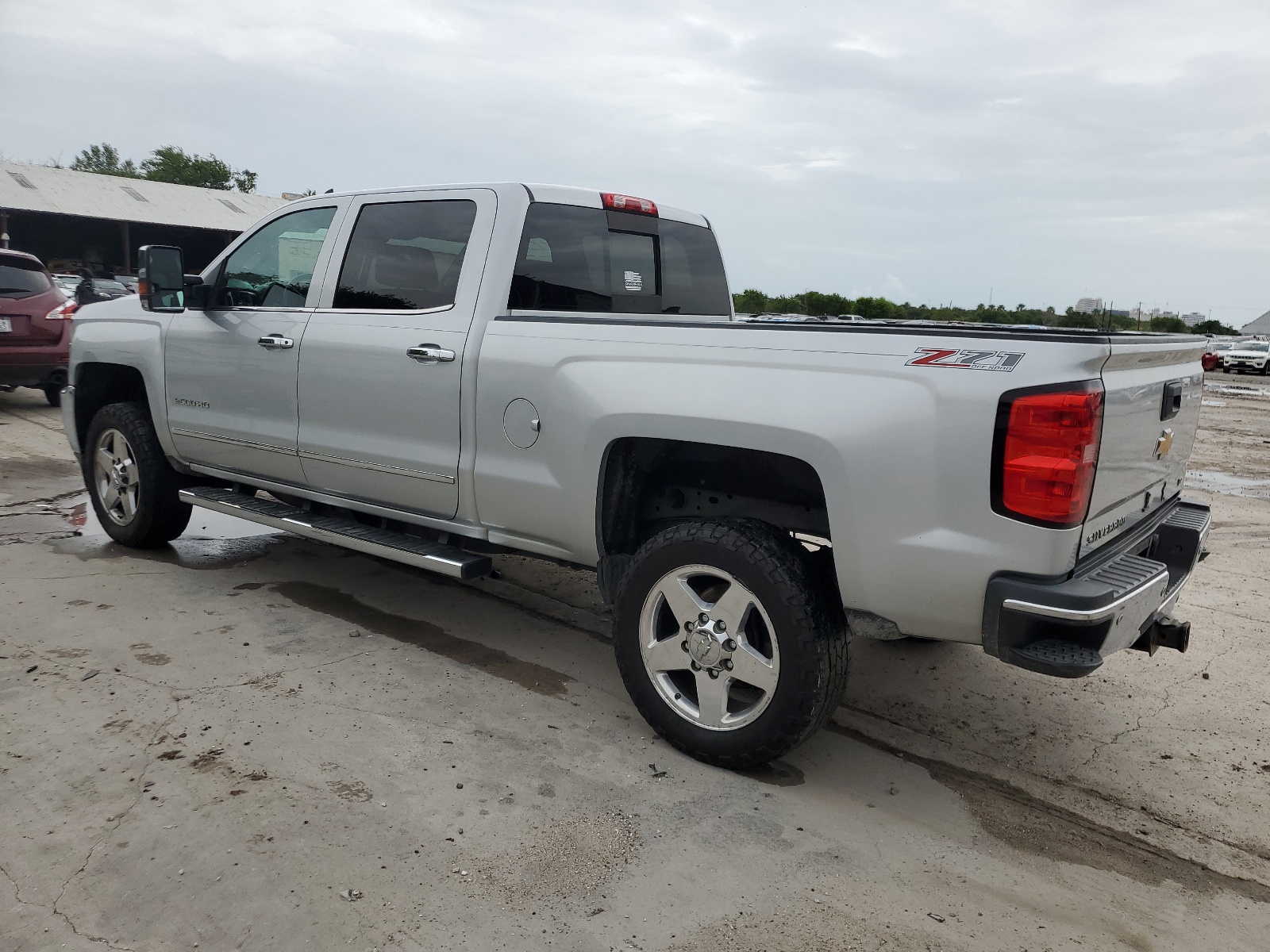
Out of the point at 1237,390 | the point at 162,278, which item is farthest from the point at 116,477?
the point at 1237,390

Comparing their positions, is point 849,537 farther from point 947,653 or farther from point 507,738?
point 947,653

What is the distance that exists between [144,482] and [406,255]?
91.0 inches

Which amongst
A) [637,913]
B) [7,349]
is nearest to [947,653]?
[637,913]

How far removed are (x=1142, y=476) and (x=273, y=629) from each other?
11.9 feet

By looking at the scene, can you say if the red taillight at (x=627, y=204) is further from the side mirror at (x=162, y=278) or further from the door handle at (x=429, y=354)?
the side mirror at (x=162, y=278)

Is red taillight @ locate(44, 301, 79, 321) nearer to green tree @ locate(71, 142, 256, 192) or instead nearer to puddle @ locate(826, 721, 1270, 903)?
puddle @ locate(826, 721, 1270, 903)

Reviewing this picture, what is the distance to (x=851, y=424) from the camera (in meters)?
2.85

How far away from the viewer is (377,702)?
373 centimetres

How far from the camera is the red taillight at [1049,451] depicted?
2572mm

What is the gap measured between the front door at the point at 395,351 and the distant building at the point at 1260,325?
83250mm

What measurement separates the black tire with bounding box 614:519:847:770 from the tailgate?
0.81 metres

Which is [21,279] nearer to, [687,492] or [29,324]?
[29,324]

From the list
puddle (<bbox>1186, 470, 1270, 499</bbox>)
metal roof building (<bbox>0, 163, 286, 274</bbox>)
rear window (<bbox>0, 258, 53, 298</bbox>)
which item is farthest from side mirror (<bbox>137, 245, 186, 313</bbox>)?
metal roof building (<bbox>0, 163, 286, 274</bbox>)

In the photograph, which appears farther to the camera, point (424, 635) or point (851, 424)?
point (424, 635)
